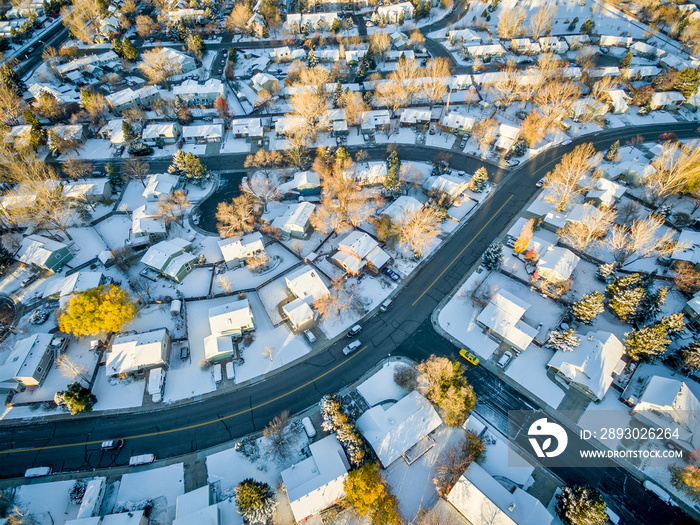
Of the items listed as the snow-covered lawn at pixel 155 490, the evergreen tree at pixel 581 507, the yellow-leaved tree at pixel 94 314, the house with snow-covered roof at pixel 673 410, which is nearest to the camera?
the evergreen tree at pixel 581 507

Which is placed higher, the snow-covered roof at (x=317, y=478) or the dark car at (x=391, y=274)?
the dark car at (x=391, y=274)

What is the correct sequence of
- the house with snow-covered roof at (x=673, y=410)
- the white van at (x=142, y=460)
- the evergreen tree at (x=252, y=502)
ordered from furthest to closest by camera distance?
1. the white van at (x=142, y=460)
2. the house with snow-covered roof at (x=673, y=410)
3. the evergreen tree at (x=252, y=502)

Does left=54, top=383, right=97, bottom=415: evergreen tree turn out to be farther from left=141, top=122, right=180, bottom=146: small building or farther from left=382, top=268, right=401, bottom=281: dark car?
left=141, top=122, right=180, bottom=146: small building

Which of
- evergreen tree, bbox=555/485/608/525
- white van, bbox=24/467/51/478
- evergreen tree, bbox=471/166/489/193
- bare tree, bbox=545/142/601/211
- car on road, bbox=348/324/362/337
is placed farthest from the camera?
evergreen tree, bbox=471/166/489/193

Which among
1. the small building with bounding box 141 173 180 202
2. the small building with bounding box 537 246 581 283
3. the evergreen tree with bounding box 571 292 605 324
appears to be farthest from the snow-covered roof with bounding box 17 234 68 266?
the evergreen tree with bounding box 571 292 605 324

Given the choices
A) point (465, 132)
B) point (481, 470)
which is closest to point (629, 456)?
point (481, 470)

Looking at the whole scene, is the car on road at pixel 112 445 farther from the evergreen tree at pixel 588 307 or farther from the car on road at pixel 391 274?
the evergreen tree at pixel 588 307

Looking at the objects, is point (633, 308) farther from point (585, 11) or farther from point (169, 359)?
point (585, 11)

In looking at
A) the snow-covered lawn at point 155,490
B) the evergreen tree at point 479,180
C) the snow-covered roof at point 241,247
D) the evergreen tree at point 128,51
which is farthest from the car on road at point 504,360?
the evergreen tree at point 128,51
